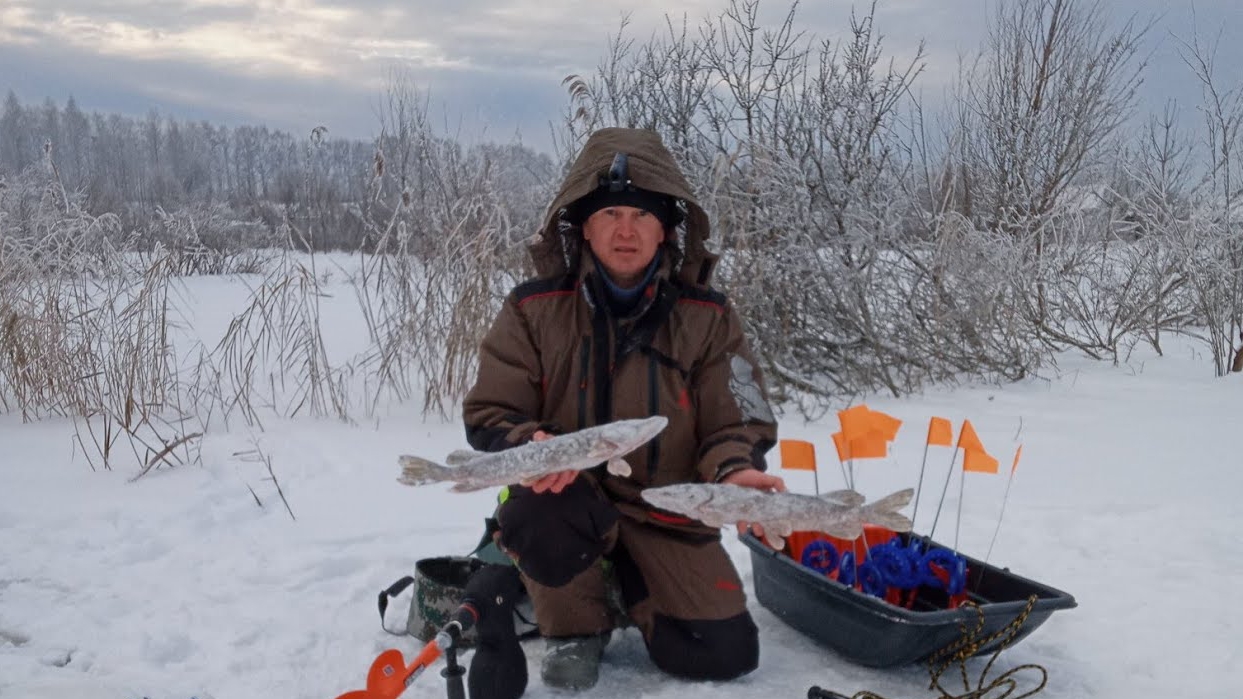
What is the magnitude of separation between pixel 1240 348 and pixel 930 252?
2.54 m

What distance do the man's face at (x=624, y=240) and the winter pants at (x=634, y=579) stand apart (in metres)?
0.61

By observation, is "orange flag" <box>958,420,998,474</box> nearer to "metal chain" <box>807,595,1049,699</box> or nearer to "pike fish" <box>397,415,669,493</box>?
"metal chain" <box>807,595,1049,699</box>

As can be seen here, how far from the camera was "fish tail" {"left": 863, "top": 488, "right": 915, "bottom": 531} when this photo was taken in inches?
83.5

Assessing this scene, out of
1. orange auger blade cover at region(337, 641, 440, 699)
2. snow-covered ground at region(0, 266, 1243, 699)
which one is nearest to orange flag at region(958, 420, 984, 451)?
snow-covered ground at region(0, 266, 1243, 699)

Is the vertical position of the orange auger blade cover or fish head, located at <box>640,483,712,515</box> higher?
fish head, located at <box>640,483,712,515</box>

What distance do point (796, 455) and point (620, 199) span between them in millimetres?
928

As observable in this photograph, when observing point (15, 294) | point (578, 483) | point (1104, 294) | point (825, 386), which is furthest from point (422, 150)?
point (1104, 294)

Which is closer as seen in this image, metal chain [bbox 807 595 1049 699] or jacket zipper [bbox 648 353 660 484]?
metal chain [bbox 807 595 1049 699]

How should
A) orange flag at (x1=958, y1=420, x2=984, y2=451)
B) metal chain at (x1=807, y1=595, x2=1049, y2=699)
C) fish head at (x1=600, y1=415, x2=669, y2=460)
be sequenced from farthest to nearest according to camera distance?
orange flag at (x1=958, y1=420, x2=984, y2=451) < metal chain at (x1=807, y1=595, x2=1049, y2=699) < fish head at (x1=600, y1=415, x2=669, y2=460)

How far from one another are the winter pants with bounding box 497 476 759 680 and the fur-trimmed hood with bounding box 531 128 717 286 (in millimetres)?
718

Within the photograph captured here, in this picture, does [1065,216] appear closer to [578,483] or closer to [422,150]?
[422,150]

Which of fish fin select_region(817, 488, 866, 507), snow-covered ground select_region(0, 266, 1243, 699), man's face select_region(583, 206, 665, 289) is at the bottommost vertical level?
snow-covered ground select_region(0, 266, 1243, 699)

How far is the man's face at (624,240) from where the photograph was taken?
2.64 m

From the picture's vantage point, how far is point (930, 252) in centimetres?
645
